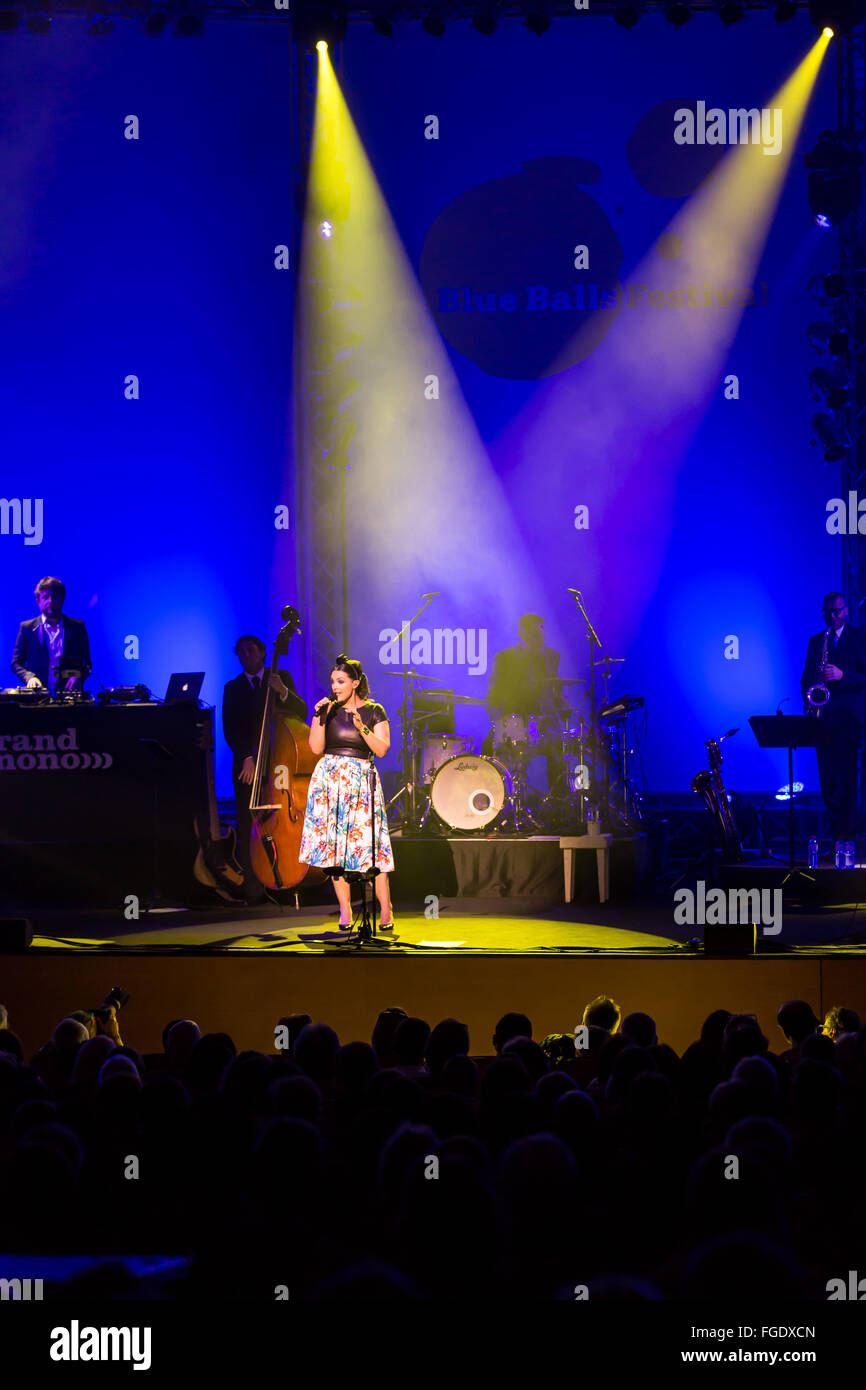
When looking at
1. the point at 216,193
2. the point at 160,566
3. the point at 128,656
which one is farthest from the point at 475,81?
the point at 128,656

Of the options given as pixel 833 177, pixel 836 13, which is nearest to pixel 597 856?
pixel 833 177

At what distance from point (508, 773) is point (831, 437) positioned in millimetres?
3739

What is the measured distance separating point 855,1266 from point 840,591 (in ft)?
27.5

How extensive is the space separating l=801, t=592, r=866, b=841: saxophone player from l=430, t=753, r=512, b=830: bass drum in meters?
2.21

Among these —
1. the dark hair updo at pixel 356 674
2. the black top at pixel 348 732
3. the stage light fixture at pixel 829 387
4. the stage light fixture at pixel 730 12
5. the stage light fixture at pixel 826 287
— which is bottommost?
the black top at pixel 348 732

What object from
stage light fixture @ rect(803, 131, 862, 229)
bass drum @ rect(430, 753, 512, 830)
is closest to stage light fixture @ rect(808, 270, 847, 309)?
stage light fixture @ rect(803, 131, 862, 229)

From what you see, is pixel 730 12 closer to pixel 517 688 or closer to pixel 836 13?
pixel 836 13

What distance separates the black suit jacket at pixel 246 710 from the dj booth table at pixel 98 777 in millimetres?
195

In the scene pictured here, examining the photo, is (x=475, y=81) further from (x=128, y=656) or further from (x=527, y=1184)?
(x=527, y=1184)

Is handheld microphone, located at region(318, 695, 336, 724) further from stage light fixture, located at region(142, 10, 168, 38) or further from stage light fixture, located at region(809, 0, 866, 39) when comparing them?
stage light fixture, located at region(809, 0, 866, 39)

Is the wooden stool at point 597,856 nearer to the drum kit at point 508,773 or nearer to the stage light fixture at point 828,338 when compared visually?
the drum kit at point 508,773

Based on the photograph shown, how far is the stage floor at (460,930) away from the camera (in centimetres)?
554

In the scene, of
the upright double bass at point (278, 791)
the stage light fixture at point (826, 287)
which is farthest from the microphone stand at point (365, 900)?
the stage light fixture at point (826, 287)

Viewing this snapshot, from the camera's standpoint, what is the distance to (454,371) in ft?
33.7
